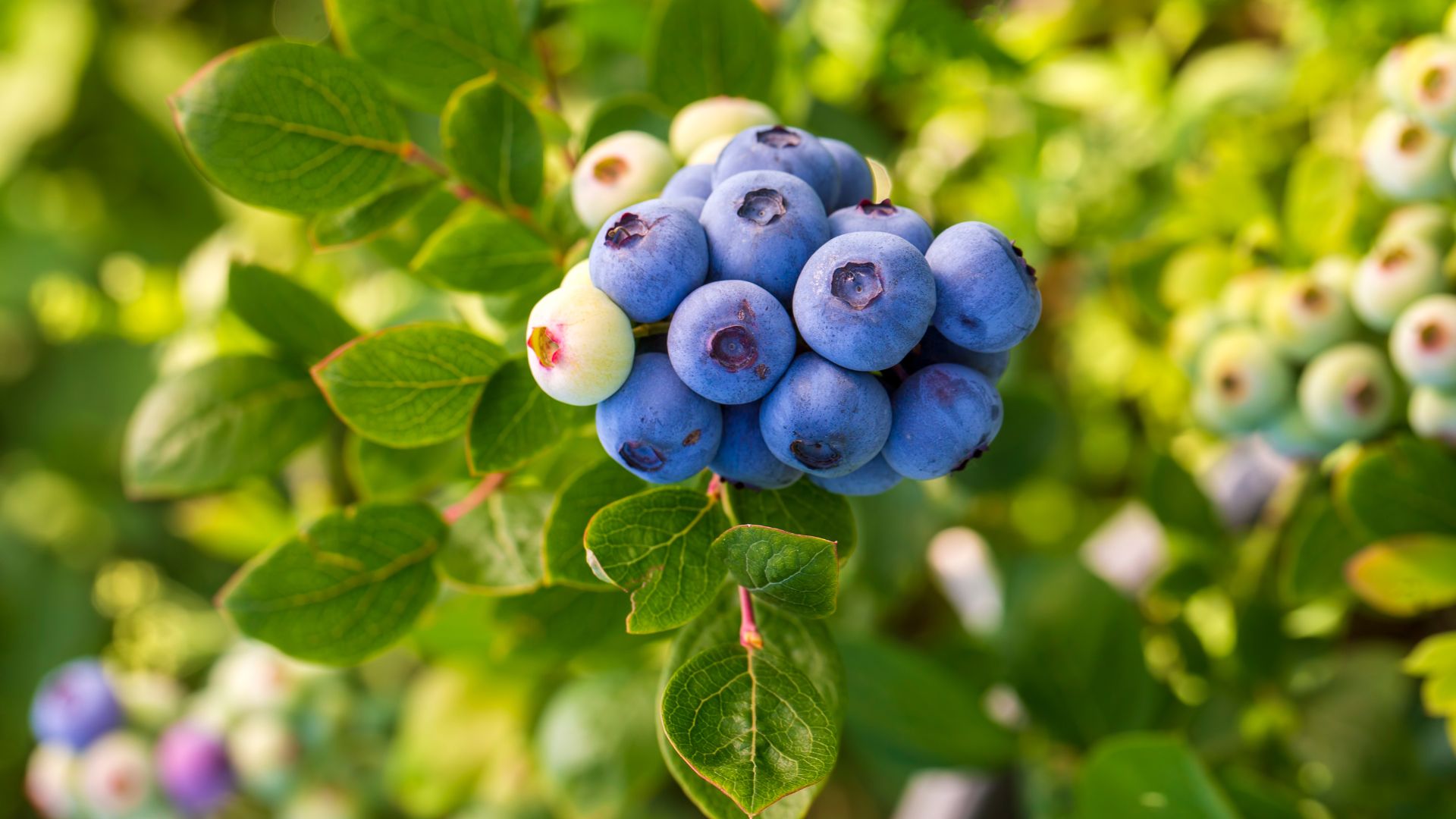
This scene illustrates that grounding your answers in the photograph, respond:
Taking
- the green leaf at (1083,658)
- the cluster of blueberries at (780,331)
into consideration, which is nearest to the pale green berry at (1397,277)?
the green leaf at (1083,658)

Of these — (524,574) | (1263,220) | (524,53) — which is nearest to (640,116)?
(524,53)

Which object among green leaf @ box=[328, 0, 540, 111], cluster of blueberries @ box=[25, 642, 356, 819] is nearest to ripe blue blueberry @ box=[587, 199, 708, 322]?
green leaf @ box=[328, 0, 540, 111]

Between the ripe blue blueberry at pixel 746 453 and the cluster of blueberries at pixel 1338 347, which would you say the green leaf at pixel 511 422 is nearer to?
the ripe blue blueberry at pixel 746 453

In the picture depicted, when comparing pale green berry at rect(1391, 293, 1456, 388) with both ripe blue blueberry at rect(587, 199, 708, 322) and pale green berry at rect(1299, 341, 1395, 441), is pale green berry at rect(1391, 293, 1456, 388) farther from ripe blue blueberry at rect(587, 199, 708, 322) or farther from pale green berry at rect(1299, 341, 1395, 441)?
ripe blue blueberry at rect(587, 199, 708, 322)

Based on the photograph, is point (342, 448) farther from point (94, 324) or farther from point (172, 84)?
point (172, 84)

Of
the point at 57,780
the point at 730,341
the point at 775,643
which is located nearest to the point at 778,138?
the point at 730,341
